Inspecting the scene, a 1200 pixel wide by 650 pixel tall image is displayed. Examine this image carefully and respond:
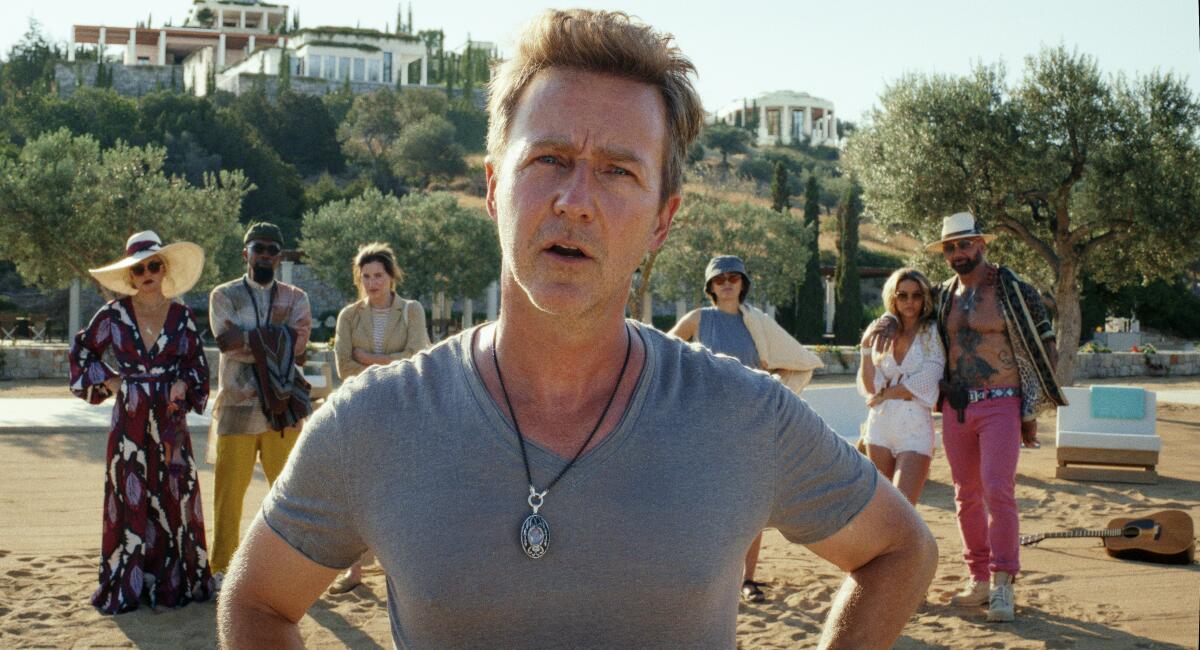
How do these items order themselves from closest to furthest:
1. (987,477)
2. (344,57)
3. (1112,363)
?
1. (987,477)
2. (1112,363)
3. (344,57)

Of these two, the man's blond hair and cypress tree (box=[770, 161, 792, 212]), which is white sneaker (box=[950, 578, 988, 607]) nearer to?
the man's blond hair

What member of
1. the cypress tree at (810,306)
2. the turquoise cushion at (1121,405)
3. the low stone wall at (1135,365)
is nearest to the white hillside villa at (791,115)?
the cypress tree at (810,306)

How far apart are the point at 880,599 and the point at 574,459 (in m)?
0.51

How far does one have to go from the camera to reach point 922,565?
5.61 ft

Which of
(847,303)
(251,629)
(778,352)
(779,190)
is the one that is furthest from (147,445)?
(779,190)

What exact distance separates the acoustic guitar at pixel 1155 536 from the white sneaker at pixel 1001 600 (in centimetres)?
161

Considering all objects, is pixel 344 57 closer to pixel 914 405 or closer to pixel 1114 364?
pixel 1114 364

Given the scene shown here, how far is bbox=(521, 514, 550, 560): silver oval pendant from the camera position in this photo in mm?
1425

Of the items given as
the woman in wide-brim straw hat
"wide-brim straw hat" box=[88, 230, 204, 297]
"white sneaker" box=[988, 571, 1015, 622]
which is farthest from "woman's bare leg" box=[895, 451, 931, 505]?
"wide-brim straw hat" box=[88, 230, 204, 297]

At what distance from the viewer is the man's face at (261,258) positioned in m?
6.58

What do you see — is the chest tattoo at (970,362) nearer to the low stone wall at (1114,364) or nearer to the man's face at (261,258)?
the man's face at (261,258)

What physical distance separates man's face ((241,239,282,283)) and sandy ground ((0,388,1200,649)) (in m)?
1.82

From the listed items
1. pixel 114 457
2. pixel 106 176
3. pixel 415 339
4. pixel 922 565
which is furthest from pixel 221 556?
pixel 106 176

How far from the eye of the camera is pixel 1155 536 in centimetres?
736
